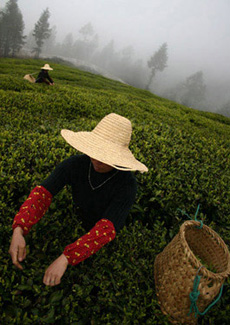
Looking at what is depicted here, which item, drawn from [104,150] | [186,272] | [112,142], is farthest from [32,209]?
[186,272]

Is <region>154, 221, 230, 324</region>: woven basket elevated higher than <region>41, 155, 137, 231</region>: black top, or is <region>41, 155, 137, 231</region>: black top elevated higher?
<region>41, 155, 137, 231</region>: black top

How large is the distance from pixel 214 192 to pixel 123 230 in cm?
252

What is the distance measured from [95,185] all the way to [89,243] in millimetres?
725

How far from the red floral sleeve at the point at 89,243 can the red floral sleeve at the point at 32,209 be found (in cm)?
53

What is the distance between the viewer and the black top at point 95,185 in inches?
86.4

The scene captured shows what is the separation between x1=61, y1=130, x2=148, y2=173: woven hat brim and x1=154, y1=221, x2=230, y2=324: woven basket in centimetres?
Answer: 109

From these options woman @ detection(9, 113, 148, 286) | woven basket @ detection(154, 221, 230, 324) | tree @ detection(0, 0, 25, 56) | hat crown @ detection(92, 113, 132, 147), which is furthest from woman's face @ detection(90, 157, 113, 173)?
tree @ detection(0, 0, 25, 56)

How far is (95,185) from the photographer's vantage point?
7.97 feet

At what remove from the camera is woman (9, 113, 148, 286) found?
1.89m

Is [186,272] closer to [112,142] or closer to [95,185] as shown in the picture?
[95,185]

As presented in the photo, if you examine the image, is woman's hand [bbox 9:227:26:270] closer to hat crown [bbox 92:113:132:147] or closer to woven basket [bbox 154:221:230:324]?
hat crown [bbox 92:113:132:147]

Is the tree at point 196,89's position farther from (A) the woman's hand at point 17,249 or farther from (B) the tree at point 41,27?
(A) the woman's hand at point 17,249

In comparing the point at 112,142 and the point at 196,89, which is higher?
the point at 196,89

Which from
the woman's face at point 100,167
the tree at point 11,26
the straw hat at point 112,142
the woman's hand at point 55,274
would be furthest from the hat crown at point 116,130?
the tree at point 11,26
